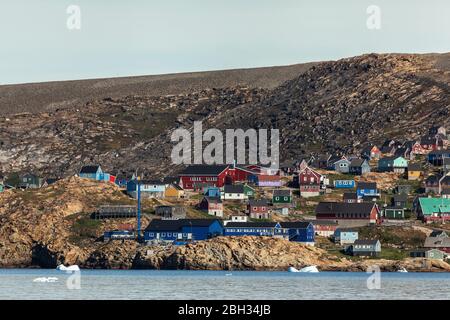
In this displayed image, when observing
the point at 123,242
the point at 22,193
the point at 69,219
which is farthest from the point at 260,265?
the point at 22,193

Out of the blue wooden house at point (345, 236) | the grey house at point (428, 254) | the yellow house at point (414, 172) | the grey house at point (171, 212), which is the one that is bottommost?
the grey house at point (428, 254)

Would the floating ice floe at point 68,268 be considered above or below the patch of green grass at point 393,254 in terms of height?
above

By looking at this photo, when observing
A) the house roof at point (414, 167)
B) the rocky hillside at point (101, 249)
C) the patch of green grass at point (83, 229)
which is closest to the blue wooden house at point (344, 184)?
the house roof at point (414, 167)

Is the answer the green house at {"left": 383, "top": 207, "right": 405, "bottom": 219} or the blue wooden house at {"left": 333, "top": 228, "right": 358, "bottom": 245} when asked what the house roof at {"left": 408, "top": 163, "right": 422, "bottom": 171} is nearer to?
the green house at {"left": 383, "top": 207, "right": 405, "bottom": 219}

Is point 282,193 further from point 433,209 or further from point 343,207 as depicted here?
point 433,209

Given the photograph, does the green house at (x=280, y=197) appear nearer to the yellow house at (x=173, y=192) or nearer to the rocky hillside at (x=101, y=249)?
the yellow house at (x=173, y=192)
